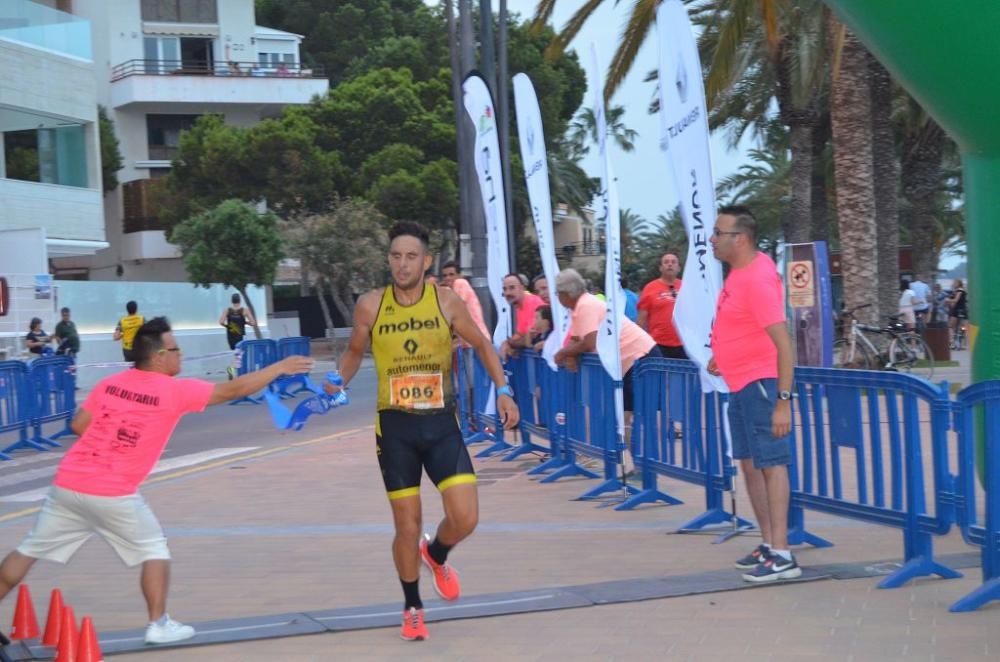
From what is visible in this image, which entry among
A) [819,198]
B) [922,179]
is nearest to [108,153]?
[819,198]

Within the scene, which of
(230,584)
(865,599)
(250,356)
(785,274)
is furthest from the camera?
(250,356)

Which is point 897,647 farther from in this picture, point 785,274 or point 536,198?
point 785,274

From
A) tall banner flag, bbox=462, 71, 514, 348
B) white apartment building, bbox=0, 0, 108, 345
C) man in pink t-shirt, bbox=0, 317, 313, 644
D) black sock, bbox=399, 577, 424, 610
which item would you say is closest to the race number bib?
man in pink t-shirt, bbox=0, 317, 313, 644

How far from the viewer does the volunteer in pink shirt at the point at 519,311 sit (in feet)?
39.0

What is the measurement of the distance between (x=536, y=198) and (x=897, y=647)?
6407 mm

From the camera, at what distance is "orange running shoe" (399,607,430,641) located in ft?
18.4

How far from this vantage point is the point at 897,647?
5215 mm

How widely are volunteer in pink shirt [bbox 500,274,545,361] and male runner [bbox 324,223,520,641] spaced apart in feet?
19.5

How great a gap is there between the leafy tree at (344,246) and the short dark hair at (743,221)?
34541 millimetres

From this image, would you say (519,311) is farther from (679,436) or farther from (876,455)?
(876,455)

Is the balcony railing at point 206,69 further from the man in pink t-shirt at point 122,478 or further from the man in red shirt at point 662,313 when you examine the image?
the man in pink t-shirt at point 122,478

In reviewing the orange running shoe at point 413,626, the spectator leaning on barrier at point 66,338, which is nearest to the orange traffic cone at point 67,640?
the orange running shoe at point 413,626

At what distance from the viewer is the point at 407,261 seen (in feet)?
19.0

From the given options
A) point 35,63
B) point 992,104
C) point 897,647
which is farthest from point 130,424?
point 35,63
